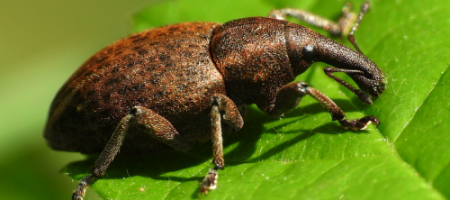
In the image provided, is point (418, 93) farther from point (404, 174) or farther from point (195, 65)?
point (195, 65)

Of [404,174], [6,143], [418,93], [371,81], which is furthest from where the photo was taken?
[6,143]

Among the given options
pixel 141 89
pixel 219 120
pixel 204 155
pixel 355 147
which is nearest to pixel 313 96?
pixel 355 147

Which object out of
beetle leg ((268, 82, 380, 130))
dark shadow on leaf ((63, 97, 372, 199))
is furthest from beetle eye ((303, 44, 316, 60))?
dark shadow on leaf ((63, 97, 372, 199))

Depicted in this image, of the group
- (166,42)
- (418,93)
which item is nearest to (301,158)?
(418,93)

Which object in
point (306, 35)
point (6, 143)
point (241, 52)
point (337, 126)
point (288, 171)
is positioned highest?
point (306, 35)

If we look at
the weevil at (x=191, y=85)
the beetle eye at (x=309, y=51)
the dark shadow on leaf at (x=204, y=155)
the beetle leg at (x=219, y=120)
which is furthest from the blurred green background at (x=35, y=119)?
the beetle eye at (x=309, y=51)

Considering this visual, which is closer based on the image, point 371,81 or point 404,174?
point 404,174

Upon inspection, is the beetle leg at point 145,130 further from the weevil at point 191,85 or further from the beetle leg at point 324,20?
the beetle leg at point 324,20
